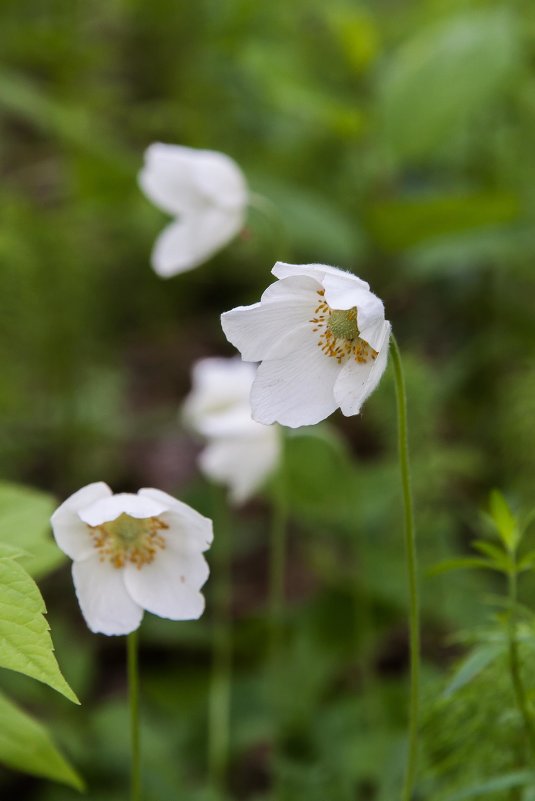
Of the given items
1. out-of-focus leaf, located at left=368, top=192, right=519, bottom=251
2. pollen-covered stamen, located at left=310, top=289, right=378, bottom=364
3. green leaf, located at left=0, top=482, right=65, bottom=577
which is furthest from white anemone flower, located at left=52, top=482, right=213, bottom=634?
out-of-focus leaf, located at left=368, top=192, right=519, bottom=251

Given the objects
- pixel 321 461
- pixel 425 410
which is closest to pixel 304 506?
pixel 321 461

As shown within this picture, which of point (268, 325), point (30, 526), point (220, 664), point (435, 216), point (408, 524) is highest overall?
point (435, 216)

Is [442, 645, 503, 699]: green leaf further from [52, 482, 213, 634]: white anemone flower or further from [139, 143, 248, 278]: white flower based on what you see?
[139, 143, 248, 278]: white flower

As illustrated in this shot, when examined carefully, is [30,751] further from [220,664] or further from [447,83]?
[447,83]

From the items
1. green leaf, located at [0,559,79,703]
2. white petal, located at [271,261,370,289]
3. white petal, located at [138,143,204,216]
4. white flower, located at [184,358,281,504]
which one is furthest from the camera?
white flower, located at [184,358,281,504]

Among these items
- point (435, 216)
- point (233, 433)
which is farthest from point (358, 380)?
point (435, 216)

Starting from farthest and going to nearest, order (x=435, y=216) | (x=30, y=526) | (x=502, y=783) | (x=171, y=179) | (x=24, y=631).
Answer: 1. (x=435, y=216)
2. (x=171, y=179)
3. (x=30, y=526)
4. (x=502, y=783)
5. (x=24, y=631)

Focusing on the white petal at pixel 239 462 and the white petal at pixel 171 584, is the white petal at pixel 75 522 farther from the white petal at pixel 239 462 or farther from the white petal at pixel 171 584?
the white petal at pixel 239 462
